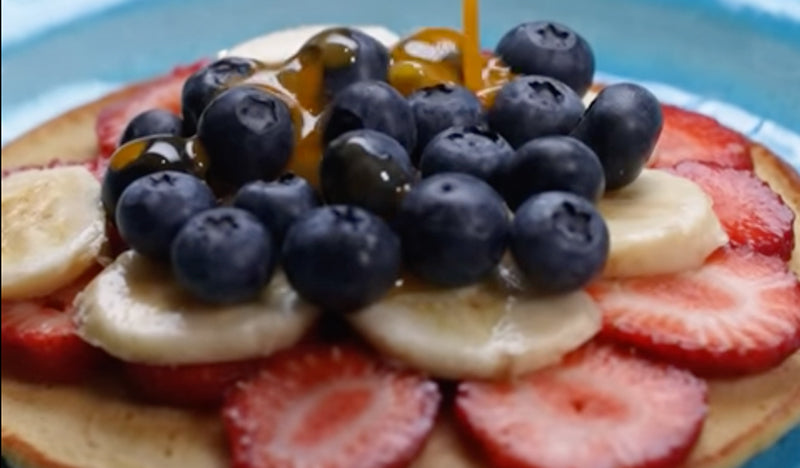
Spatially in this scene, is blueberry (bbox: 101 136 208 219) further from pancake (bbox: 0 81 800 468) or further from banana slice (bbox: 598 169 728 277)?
banana slice (bbox: 598 169 728 277)

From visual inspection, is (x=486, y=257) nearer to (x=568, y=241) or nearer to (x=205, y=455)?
(x=568, y=241)

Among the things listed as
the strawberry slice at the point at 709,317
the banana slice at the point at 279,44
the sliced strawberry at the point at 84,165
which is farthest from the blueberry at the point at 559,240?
the banana slice at the point at 279,44

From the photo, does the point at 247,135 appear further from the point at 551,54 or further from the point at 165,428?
the point at 551,54

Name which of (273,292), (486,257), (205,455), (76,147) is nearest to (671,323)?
(486,257)

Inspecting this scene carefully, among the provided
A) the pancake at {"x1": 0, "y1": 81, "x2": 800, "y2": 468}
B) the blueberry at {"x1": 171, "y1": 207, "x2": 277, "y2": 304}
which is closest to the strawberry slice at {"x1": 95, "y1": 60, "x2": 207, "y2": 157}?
the pancake at {"x1": 0, "y1": 81, "x2": 800, "y2": 468}

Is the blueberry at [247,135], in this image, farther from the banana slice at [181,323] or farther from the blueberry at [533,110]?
the blueberry at [533,110]

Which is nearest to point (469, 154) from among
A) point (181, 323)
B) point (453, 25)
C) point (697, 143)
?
point (181, 323)

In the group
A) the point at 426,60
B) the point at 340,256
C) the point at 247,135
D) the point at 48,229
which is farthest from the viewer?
the point at 426,60
